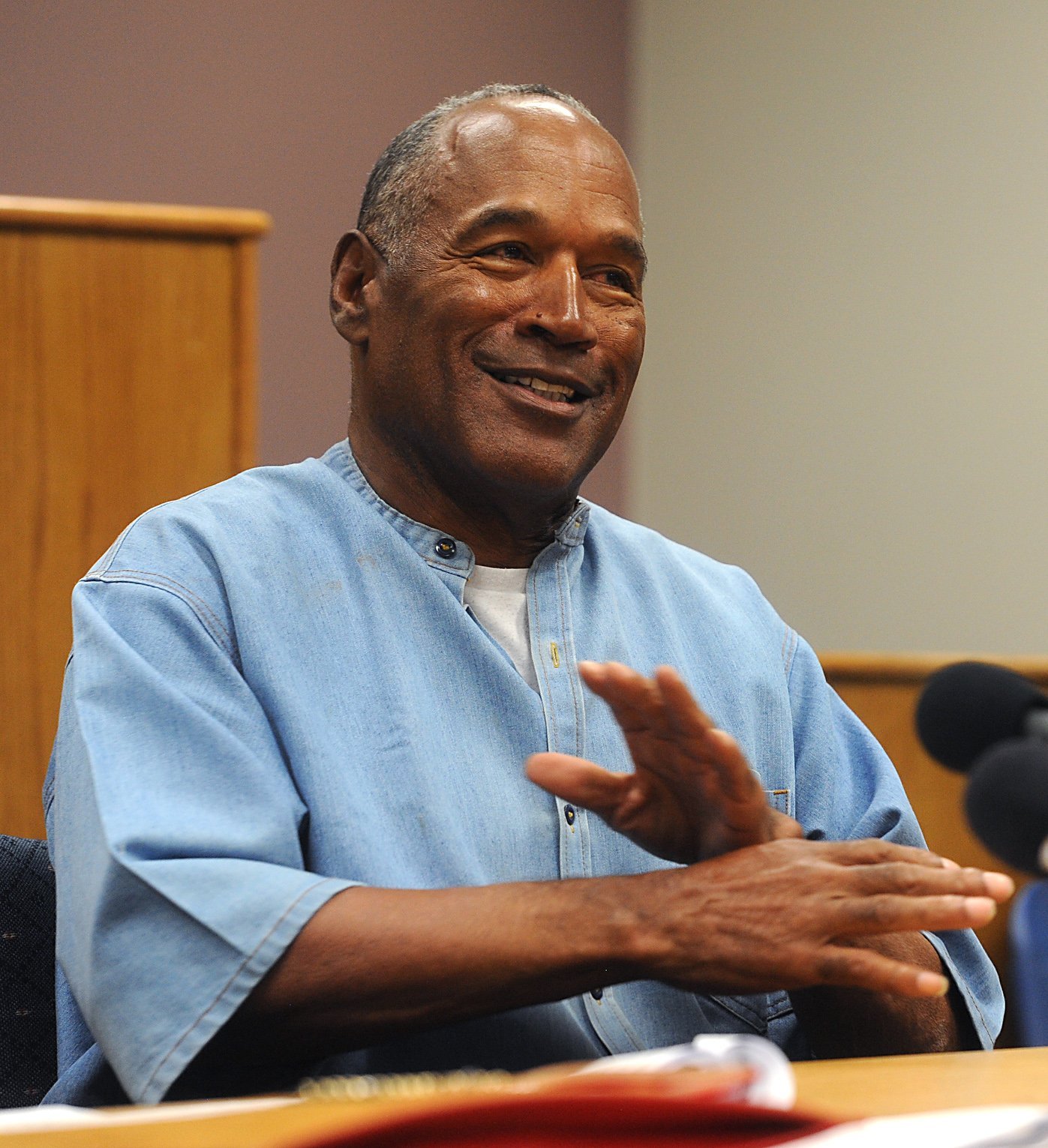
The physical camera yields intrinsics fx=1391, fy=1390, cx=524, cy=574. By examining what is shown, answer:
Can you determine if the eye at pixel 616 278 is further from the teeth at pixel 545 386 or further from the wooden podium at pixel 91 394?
the wooden podium at pixel 91 394

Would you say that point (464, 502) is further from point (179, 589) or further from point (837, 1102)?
point (837, 1102)

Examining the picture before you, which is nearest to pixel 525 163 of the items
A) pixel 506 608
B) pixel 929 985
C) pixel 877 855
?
pixel 506 608

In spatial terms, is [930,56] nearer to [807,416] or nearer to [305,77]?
[807,416]

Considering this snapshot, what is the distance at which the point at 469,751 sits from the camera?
4.10ft

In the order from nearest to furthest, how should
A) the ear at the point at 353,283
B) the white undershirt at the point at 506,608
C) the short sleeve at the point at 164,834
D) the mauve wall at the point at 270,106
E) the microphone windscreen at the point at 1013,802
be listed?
the microphone windscreen at the point at 1013,802 < the short sleeve at the point at 164,834 < the white undershirt at the point at 506,608 < the ear at the point at 353,283 < the mauve wall at the point at 270,106

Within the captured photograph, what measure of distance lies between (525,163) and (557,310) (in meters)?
0.15

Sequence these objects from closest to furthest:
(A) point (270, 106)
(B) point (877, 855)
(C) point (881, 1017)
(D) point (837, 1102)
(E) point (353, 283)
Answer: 1. (D) point (837, 1102)
2. (B) point (877, 855)
3. (C) point (881, 1017)
4. (E) point (353, 283)
5. (A) point (270, 106)

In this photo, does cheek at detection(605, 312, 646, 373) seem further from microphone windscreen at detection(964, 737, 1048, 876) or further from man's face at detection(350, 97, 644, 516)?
microphone windscreen at detection(964, 737, 1048, 876)

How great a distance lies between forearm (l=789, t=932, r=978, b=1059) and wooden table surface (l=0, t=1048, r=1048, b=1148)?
0.91 feet

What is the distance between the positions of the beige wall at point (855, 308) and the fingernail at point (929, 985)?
2.31 m

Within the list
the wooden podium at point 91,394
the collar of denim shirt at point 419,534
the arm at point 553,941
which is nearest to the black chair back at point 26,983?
the arm at point 553,941

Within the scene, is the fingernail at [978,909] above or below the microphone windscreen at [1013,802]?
below

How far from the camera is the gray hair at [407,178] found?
1426 mm

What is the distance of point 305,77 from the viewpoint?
3.07 m
